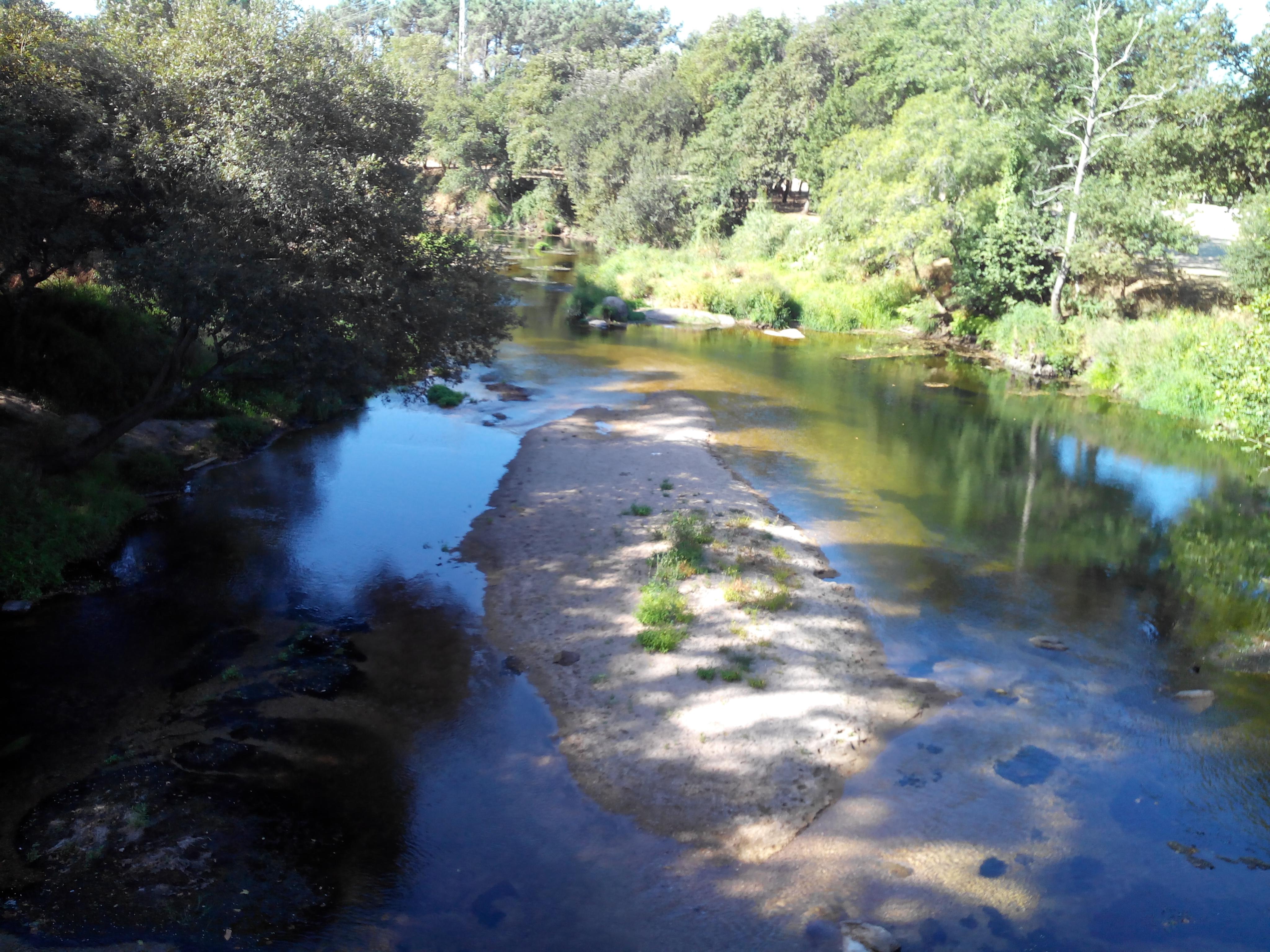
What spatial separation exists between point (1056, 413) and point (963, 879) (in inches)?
1088

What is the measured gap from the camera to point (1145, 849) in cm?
1196

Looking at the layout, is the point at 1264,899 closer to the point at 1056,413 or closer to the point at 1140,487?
the point at 1140,487

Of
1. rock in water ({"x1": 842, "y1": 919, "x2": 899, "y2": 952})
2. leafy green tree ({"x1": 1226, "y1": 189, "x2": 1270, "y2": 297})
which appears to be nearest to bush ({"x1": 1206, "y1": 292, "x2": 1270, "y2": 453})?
rock in water ({"x1": 842, "y1": 919, "x2": 899, "y2": 952})

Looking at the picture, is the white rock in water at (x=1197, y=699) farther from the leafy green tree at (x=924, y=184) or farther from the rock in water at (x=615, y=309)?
the rock in water at (x=615, y=309)

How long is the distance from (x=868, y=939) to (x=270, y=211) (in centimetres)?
1521

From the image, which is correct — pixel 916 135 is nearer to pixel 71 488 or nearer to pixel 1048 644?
pixel 1048 644

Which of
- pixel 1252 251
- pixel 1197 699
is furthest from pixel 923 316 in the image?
pixel 1197 699

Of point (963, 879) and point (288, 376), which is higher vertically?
point (288, 376)

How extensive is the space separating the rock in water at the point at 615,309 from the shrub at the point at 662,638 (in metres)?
34.7

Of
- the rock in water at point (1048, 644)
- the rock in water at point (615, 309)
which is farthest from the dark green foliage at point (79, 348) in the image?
the rock in water at point (615, 309)

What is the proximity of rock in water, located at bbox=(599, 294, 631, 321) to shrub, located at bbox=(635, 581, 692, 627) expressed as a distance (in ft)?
110

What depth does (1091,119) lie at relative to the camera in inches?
1613

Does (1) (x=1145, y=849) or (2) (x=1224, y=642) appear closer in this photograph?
(1) (x=1145, y=849)

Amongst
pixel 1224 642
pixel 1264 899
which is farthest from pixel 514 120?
pixel 1264 899
